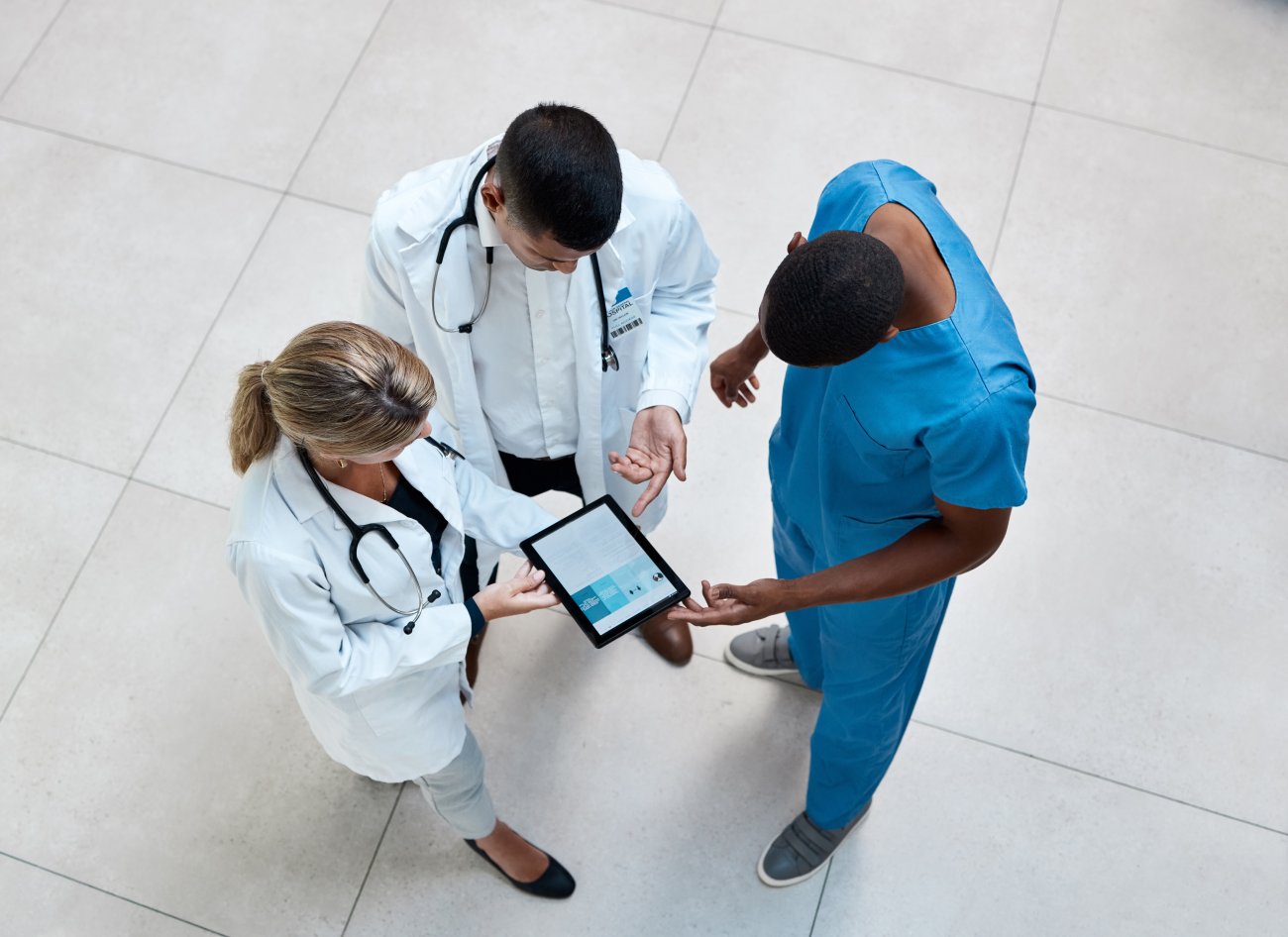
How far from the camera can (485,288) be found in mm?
1723

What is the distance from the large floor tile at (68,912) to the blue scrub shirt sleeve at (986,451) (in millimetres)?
1771

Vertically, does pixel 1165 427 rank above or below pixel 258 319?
above

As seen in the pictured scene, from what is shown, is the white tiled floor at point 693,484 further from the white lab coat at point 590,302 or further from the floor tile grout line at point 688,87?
the white lab coat at point 590,302

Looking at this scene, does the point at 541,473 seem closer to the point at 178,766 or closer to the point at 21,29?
the point at 178,766

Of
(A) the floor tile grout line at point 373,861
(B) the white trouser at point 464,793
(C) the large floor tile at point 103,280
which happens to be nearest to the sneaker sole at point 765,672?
(B) the white trouser at point 464,793

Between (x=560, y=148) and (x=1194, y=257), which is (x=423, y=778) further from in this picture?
(x=1194, y=257)

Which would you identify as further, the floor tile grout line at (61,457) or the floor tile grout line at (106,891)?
the floor tile grout line at (61,457)

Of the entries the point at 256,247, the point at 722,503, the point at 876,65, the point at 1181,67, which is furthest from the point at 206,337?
the point at 1181,67

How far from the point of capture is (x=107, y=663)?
2516mm

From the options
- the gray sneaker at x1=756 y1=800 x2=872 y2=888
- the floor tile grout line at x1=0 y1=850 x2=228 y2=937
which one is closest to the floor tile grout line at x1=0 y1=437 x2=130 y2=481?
the floor tile grout line at x1=0 y1=850 x2=228 y2=937

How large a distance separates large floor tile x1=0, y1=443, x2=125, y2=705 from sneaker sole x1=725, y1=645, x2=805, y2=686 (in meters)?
1.53

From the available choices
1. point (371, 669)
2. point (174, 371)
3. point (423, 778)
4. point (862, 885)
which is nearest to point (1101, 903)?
point (862, 885)

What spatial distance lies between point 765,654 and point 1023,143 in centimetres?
169

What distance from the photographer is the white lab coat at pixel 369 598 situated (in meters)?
1.50
